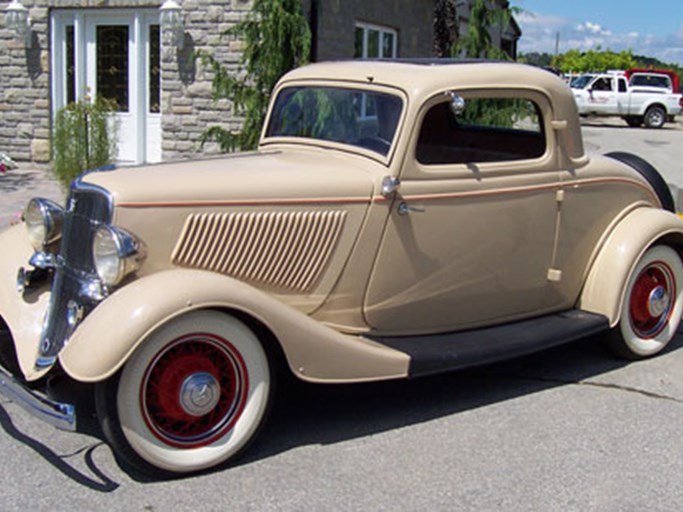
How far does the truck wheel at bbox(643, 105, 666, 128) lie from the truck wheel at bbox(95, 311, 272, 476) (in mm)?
26197

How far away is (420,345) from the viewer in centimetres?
414

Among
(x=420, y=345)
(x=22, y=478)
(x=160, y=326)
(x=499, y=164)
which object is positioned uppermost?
(x=499, y=164)

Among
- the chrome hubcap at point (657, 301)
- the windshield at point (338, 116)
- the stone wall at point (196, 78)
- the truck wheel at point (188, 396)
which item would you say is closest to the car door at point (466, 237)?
the windshield at point (338, 116)

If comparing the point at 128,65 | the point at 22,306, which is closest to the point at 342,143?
the point at 22,306

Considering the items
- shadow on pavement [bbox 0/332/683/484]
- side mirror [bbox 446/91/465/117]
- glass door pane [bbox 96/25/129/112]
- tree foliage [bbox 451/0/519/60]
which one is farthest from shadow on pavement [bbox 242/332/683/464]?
glass door pane [bbox 96/25/129/112]

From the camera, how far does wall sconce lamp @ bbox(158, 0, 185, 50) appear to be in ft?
36.1

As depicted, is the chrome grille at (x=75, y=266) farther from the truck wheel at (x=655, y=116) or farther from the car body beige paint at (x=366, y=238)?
the truck wheel at (x=655, y=116)

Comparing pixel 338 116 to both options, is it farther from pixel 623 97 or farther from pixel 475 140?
pixel 623 97

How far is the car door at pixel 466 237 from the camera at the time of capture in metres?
4.10

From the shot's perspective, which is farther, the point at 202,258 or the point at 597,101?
the point at 597,101

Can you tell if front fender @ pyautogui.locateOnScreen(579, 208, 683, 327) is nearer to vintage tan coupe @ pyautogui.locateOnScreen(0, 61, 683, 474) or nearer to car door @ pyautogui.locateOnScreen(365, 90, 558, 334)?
vintage tan coupe @ pyautogui.locateOnScreen(0, 61, 683, 474)

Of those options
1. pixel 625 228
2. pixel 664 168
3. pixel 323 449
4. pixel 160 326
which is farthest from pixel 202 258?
pixel 664 168

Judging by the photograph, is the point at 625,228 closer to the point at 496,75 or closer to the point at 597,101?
the point at 496,75

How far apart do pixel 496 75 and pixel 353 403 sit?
6.11 feet
